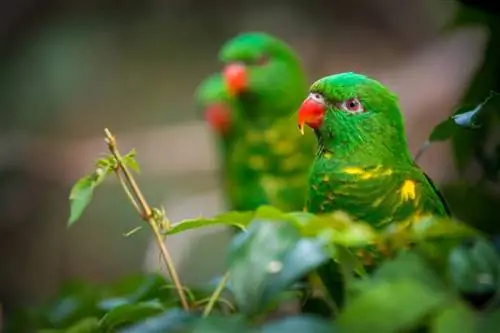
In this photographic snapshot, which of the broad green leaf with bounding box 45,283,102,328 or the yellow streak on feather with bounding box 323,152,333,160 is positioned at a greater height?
the yellow streak on feather with bounding box 323,152,333,160

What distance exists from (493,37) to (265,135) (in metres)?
0.83

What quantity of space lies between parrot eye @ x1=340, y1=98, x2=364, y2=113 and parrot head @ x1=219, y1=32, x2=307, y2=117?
36.3 inches

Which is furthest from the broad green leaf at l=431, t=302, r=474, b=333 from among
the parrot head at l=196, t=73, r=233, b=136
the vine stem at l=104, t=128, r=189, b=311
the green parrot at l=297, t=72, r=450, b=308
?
the parrot head at l=196, t=73, r=233, b=136

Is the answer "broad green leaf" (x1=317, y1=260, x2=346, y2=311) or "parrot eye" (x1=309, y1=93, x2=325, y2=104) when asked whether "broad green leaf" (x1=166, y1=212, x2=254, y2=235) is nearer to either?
"broad green leaf" (x1=317, y1=260, x2=346, y2=311)

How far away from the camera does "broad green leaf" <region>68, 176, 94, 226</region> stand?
2.17 feet

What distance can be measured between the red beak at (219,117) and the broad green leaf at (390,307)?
1.61m

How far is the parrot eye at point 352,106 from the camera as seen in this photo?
0.90 metres

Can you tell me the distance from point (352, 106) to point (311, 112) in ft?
0.14

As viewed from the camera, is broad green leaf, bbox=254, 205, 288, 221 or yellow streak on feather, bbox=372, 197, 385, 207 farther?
yellow streak on feather, bbox=372, 197, 385, 207

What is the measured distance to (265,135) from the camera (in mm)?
1790

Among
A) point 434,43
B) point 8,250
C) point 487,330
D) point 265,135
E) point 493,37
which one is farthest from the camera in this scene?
point 8,250

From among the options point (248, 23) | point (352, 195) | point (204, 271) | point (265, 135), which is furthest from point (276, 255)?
point (248, 23)

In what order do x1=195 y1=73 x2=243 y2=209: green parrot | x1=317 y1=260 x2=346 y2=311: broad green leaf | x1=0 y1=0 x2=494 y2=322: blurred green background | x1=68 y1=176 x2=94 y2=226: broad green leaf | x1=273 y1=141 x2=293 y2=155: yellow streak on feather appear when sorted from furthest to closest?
x1=0 y1=0 x2=494 y2=322: blurred green background
x1=195 y1=73 x2=243 y2=209: green parrot
x1=273 y1=141 x2=293 y2=155: yellow streak on feather
x1=68 y1=176 x2=94 y2=226: broad green leaf
x1=317 y1=260 x2=346 y2=311: broad green leaf

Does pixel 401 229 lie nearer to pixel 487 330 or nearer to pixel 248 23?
pixel 487 330
